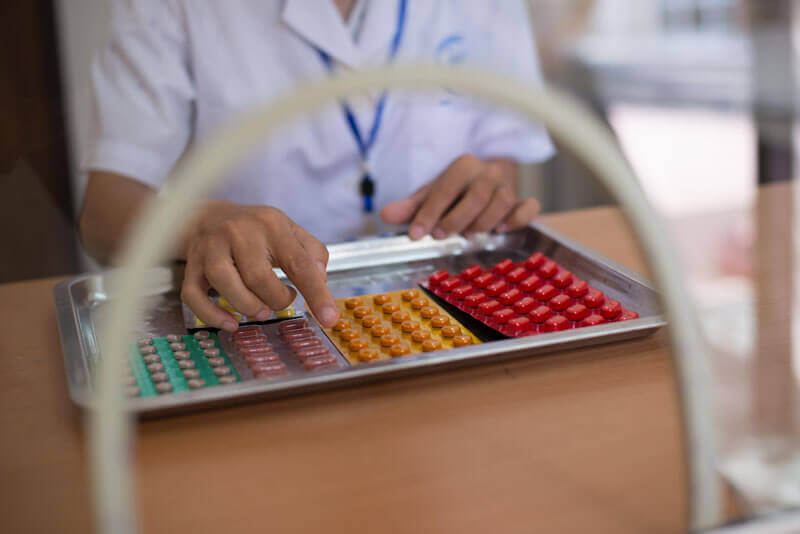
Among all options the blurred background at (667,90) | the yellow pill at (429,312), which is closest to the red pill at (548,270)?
the yellow pill at (429,312)

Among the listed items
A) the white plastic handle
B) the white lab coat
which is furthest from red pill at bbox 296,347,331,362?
the white lab coat

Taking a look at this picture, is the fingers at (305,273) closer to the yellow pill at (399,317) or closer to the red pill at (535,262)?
the yellow pill at (399,317)

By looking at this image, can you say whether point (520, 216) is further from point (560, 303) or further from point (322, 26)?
point (322, 26)

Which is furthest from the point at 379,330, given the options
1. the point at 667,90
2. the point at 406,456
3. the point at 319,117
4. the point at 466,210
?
the point at 667,90

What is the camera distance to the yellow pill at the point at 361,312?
50 cm

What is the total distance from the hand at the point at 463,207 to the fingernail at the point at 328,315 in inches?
9.7

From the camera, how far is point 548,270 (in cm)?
55

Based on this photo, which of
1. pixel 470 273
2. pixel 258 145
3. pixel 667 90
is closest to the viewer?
pixel 258 145

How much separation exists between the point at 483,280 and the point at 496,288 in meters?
0.02

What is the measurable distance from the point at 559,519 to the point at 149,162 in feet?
2.08

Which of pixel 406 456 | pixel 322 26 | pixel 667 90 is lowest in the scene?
pixel 406 456

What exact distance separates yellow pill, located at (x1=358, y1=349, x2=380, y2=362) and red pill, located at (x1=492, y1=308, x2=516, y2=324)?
0.09m

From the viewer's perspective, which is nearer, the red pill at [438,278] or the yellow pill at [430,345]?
the yellow pill at [430,345]

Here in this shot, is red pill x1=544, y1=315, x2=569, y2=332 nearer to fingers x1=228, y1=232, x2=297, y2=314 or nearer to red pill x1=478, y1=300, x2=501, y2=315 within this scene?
red pill x1=478, y1=300, x2=501, y2=315
